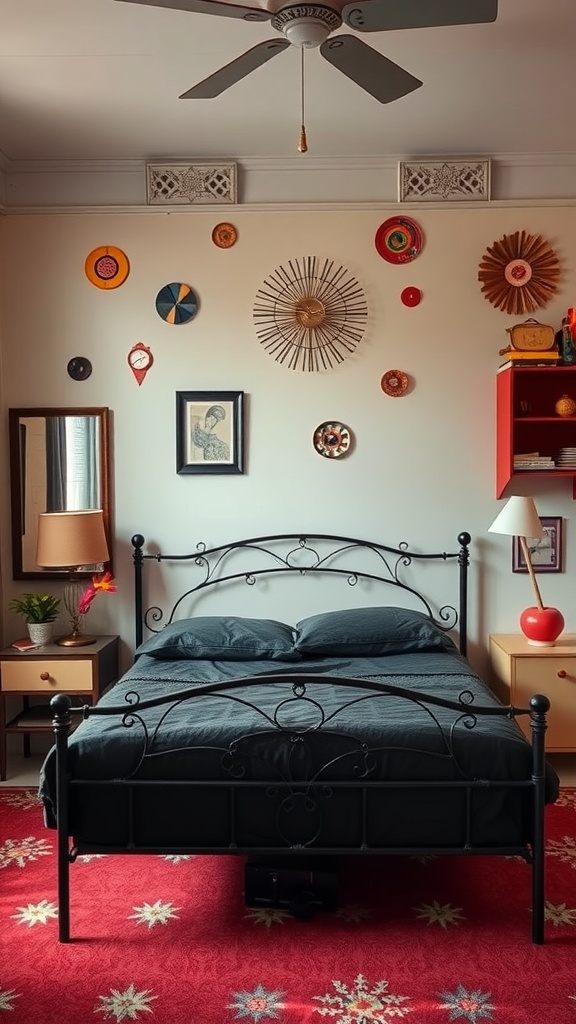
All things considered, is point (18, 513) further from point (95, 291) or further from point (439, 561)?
point (439, 561)

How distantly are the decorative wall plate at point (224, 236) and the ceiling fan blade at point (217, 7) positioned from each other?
209 cm

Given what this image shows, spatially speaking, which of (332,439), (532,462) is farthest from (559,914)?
(332,439)

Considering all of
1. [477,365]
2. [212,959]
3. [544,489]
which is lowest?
[212,959]

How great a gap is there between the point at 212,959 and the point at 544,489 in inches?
108

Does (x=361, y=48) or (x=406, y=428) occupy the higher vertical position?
(x=361, y=48)

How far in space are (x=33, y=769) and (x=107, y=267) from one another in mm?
2562

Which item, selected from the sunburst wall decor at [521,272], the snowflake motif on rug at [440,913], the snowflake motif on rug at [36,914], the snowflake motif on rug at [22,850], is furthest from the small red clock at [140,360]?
the snowflake motif on rug at [440,913]

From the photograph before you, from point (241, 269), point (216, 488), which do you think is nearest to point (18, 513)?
point (216, 488)

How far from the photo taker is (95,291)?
4312 mm

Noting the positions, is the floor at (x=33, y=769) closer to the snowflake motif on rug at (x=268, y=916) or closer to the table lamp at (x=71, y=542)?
the table lamp at (x=71, y=542)

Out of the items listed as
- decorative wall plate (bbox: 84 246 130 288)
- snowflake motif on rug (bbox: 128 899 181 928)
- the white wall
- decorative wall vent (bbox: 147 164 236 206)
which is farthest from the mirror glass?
snowflake motif on rug (bbox: 128 899 181 928)

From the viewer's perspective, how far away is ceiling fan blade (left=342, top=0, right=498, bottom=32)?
81.8 inches

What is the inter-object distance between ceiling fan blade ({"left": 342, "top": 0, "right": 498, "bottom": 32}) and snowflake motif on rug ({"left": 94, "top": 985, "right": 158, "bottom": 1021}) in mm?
2735

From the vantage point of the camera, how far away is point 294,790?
2.65 m
